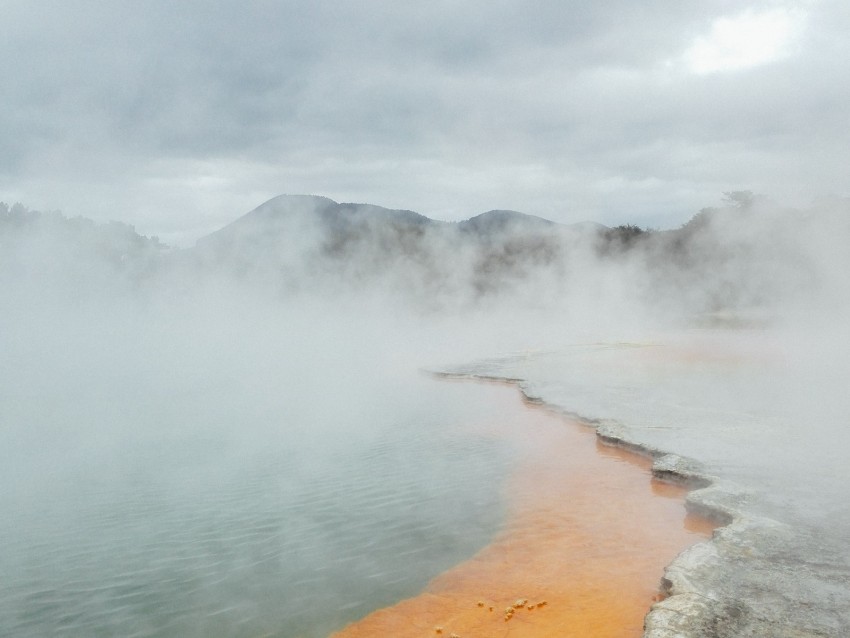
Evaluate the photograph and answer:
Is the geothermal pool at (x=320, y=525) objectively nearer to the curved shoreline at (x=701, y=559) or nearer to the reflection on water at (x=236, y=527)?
the reflection on water at (x=236, y=527)

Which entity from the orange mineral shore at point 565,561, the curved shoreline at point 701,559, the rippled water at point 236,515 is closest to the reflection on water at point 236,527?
the rippled water at point 236,515

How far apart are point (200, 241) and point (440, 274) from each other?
26.0ft

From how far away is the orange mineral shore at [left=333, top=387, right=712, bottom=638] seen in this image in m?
2.69

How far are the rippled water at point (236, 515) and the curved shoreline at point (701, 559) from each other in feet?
3.56

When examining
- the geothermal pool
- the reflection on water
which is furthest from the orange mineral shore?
the reflection on water

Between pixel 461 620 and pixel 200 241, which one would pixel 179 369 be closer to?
pixel 461 620

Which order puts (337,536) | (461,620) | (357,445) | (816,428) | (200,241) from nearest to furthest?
(461,620) < (337,536) < (816,428) < (357,445) < (200,241)

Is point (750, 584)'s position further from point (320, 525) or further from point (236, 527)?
point (236, 527)

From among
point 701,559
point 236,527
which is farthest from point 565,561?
point 236,527

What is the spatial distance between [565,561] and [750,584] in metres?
0.91

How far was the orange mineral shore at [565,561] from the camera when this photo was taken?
2691mm

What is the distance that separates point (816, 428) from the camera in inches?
195

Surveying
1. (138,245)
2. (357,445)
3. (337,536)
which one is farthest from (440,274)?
(337,536)

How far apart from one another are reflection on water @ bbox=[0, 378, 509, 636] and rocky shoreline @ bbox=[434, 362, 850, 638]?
1146mm
